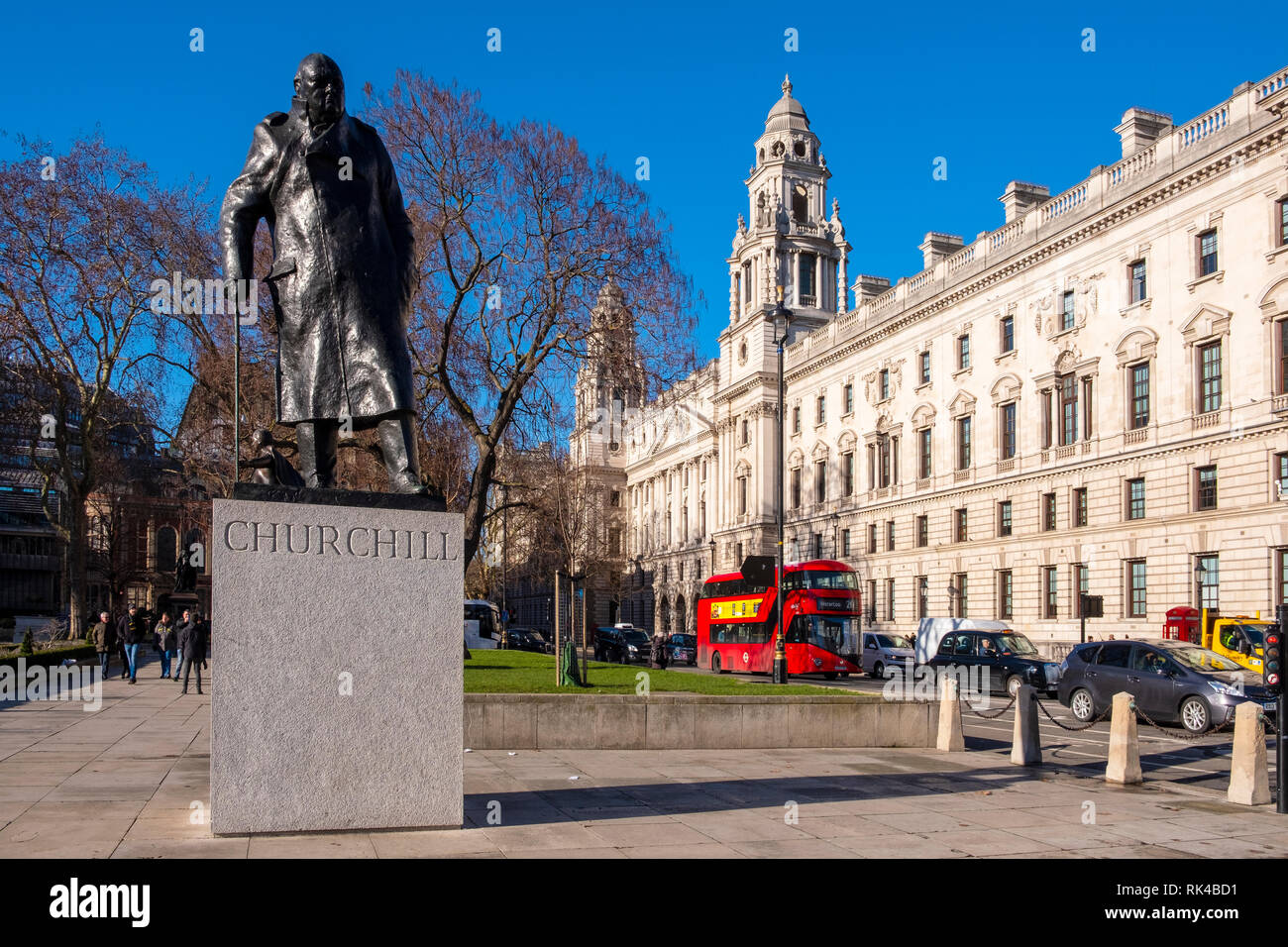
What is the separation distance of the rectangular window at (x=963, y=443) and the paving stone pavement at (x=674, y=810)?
4447 centimetres

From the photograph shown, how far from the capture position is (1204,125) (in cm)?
Answer: 4225

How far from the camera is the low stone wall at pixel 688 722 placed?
15.1 m

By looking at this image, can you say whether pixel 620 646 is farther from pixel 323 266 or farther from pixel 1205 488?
pixel 323 266

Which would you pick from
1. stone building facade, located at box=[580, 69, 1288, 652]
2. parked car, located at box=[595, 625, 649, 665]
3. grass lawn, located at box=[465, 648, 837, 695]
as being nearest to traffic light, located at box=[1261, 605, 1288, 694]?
grass lawn, located at box=[465, 648, 837, 695]

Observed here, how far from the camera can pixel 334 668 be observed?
8.20m

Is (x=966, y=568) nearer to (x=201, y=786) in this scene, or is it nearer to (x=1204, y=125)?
(x=1204, y=125)

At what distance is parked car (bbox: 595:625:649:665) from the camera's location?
57.3 metres

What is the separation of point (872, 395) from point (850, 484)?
6.08m

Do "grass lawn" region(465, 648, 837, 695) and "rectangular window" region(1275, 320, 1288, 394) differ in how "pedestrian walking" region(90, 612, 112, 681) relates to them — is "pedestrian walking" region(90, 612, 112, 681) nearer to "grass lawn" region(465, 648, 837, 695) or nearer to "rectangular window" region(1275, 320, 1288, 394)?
"grass lawn" region(465, 648, 837, 695)

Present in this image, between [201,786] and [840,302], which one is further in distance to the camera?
[840,302]

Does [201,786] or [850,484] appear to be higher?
[850,484]

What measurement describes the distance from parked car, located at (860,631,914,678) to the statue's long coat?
36.5 m

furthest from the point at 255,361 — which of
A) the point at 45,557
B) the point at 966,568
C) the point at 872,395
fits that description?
the point at 45,557
